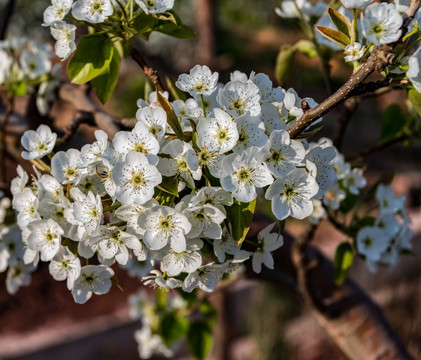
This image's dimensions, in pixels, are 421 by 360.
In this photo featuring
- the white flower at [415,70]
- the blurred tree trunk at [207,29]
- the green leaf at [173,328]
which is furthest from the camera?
the blurred tree trunk at [207,29]

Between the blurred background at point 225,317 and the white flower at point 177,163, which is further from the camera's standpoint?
the blurred background at point 225,317

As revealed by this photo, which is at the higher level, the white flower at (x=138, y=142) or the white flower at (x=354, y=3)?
the white flower at (x=354, y=3)

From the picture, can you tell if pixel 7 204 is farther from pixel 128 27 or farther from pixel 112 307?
pixel 112 307

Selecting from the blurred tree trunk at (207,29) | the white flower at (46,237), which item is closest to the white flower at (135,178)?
the white flower at (46,237)

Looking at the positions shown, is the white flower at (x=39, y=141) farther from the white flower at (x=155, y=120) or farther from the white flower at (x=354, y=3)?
the white flower at (x=354, y=3)

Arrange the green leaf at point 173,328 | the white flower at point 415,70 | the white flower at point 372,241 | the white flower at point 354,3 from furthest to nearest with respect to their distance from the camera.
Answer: the green leaf at point 173,328
the white flower at point 372,241
the white flower at point 354,3
the white flower at point 415,70

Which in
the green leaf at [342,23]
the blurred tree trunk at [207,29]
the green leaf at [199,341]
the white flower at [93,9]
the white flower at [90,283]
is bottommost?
the blurred tree trunk at [207,29]

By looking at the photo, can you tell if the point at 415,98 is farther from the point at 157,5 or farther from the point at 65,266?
the point at 65,266
